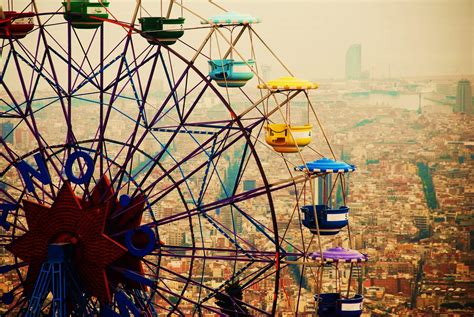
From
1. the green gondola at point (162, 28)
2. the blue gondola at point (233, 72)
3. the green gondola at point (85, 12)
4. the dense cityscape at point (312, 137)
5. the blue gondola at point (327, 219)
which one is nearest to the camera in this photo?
the blue gondola at point (327, 219)

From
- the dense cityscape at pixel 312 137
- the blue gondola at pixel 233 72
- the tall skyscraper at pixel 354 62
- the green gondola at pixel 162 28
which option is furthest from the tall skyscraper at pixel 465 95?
the blue gondola at pixel 233 72

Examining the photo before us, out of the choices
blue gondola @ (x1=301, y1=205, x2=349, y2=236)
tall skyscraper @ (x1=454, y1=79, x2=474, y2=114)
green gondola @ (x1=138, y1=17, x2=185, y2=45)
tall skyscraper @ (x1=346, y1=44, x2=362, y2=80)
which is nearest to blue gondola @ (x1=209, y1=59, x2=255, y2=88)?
green gondola @ (x1=138, y1=17, x2=185, y2=45)

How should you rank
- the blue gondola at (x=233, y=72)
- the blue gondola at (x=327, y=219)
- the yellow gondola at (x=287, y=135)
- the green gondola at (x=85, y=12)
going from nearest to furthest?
the blue gondola at (x=327, y=219) < the yellow gondola at (x=287, y=135) < the blue gondola at (x=233, y=72) < the green gondola at (x=85, y=12)

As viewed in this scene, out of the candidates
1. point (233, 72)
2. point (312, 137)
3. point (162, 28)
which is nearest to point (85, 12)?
point (162, 28)

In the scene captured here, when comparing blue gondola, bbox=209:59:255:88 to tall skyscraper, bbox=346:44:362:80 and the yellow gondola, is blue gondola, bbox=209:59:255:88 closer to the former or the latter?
the yellow gondola

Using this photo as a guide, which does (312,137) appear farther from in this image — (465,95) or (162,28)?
(465,95)

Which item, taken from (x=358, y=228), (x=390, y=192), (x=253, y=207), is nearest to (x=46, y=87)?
(x=253, y=207)

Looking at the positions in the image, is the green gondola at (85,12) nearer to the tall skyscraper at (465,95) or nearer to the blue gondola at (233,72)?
the blue gondola at (233,72)
